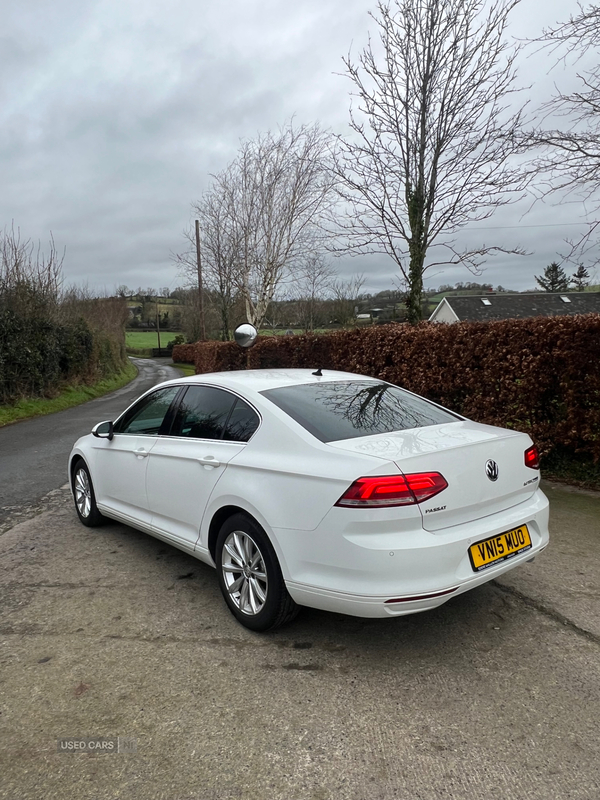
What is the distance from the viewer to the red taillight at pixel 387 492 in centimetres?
272

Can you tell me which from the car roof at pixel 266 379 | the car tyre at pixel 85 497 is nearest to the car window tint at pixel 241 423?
the car roof at pixel 266 379

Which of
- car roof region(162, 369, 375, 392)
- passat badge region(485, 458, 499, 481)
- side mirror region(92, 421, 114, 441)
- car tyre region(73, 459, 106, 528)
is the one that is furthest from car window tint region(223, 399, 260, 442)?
car tyre region(73, 459, 106, 528)

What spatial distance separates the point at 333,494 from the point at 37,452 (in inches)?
341

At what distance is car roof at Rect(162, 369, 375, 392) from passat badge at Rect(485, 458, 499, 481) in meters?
1.34

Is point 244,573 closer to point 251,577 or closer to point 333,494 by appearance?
point 251,577

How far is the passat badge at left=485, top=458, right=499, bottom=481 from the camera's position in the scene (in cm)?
308

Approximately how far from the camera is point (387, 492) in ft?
8.94

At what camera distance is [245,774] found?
2217mm

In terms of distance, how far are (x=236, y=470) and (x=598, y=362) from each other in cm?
436

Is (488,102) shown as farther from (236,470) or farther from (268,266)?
(268,266)

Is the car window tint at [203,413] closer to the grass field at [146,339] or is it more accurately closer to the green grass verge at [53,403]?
the green grass verge at [53,403]

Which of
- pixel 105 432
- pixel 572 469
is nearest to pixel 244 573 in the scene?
pixel 105 432

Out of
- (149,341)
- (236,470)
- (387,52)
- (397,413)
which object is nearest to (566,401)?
(397,413)

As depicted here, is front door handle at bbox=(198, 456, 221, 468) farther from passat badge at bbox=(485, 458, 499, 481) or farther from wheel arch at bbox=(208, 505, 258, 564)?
passat badge at bbox=(485, 458, 499, 481)
